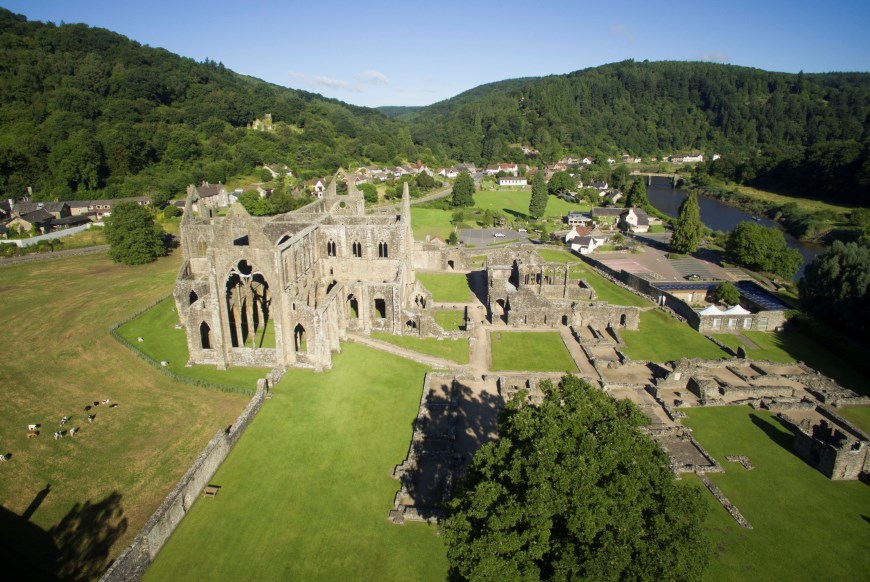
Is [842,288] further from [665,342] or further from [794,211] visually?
[794,211]

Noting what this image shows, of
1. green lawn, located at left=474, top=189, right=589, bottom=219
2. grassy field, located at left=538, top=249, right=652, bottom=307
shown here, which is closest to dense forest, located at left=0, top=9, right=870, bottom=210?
green lawn, located at left=474, top=189, right=589, bottom=219

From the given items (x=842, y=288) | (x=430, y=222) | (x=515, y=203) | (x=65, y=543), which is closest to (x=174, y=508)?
(x=65, y=543)

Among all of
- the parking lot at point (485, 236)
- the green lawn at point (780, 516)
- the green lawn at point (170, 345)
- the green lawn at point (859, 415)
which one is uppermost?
the parking lot at point (485, 236)

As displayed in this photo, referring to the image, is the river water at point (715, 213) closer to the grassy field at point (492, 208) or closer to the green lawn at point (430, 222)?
the grassy field at point (492, 208)

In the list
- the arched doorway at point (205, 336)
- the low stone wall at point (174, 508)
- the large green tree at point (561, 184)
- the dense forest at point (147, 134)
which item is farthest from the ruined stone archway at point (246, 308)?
the large green tree at point (561, 184)

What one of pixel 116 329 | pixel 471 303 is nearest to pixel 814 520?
pixel 471 303

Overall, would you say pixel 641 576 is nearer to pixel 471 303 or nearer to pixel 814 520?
pixel 814 520

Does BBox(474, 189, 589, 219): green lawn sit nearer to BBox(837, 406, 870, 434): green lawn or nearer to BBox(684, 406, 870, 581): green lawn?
BBox(837, 406, 870, 434): green lawn
